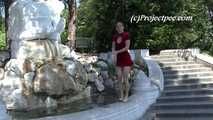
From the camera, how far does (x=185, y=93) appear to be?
13.8 meters

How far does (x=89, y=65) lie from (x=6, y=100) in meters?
2.66

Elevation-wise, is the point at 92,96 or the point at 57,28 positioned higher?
the point at 57,28

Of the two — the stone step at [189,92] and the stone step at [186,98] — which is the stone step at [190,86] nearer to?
the stone step at [189,92]

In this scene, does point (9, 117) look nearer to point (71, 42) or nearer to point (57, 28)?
point (57, 28)

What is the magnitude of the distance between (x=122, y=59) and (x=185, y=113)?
2.98 metres

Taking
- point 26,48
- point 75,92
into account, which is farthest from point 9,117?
point 26,48

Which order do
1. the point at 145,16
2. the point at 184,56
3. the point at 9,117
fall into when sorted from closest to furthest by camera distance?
1. the point at 9,117
2. the point at 184,56
3. the point at 145,16

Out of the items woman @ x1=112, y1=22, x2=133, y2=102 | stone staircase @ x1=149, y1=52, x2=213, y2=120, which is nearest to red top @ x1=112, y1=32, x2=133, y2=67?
woman @ x1=112, y1=22, x2=133, y2=102

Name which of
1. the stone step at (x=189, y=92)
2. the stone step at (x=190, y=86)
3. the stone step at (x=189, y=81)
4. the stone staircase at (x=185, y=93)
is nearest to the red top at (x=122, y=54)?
the stone staircase at (x=185, y=93)

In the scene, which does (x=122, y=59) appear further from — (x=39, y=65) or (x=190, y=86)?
(x=190, y=86)

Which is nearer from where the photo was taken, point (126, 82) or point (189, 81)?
point (126, 82)

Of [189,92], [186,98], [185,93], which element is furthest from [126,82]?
[189,92]

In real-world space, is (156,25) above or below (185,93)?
above

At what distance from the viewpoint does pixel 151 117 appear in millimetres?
10867
